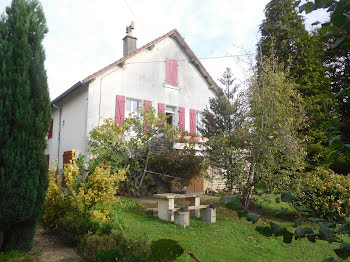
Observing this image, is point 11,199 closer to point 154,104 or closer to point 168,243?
point 168,243

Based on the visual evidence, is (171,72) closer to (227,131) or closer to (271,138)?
(227,131)

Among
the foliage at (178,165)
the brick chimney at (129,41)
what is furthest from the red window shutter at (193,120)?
the brick chimney at (129,41)

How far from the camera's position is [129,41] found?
14219 millimetres

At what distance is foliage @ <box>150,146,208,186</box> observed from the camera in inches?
428

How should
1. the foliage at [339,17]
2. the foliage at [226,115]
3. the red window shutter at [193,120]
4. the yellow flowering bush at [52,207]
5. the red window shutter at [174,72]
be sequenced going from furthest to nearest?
the red window shutter at [193,120]
the red window shutter at [174,72]
the foliage at [226,115]
the yellow flowering bush at [52,207]
the foliage at [339,17]

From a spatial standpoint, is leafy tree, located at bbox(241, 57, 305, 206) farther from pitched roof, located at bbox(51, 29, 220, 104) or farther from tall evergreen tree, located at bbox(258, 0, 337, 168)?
tall evergreen tree, located at bbox(258, 0, 337, 168)

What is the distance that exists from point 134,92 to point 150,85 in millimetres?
964

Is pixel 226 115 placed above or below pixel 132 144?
above

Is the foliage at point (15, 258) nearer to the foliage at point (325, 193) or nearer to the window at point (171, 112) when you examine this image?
the foliage at point (325, 193)

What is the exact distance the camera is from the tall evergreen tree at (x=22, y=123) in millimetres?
3932

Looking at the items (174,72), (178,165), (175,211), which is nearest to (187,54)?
(174,72)

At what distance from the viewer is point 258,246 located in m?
5.68

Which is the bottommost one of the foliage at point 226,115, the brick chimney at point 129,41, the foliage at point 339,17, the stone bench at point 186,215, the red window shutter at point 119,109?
the stone bench at point 186,215

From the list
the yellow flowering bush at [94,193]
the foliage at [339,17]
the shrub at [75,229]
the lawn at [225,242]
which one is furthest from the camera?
the yellow flowering bush at [94,193]
